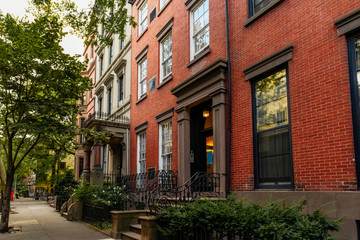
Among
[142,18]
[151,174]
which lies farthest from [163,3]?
[151,174]

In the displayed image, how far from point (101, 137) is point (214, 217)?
796cm

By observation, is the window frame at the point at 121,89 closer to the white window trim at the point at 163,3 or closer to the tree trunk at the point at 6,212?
the white window trim at the point at 163,3

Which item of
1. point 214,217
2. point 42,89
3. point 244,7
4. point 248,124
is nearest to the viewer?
point 214,217

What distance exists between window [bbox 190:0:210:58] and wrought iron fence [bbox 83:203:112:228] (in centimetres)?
660

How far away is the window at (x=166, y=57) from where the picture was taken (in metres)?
13.7

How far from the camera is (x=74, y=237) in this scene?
404 inches

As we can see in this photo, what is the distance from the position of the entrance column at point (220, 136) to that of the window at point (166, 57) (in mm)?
4443

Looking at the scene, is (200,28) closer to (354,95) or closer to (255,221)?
(354,95)

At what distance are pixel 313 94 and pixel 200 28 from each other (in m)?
5.86

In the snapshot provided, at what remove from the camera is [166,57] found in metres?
14.0

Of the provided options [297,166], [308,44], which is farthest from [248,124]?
[308,44]

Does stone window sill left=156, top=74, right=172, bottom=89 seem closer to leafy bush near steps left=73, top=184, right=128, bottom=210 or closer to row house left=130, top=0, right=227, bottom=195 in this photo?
row house left=130, top=0, right=227, bottom=195

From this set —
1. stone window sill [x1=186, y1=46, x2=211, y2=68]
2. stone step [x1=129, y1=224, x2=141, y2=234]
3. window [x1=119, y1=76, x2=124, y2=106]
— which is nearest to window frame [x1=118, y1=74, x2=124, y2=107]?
window [x1=119, y1=76, x2=124, y2=106]

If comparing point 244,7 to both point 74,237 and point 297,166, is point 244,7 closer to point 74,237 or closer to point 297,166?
point 297,166
